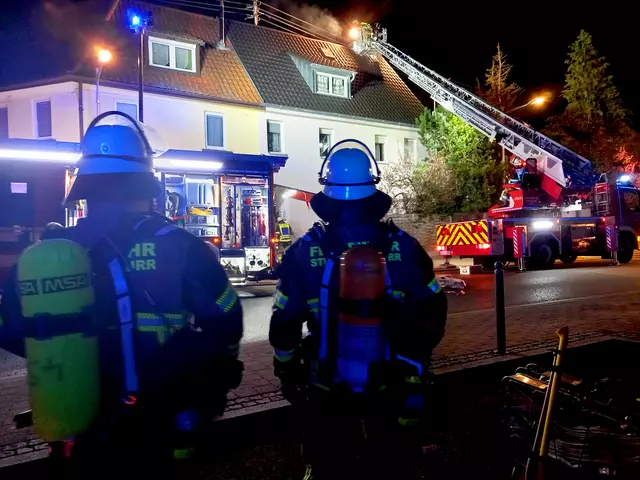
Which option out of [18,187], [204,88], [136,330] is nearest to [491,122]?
[204,88]

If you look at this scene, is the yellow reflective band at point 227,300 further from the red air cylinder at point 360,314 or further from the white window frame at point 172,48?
the white window frame at point 172,48

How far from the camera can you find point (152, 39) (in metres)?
19.3

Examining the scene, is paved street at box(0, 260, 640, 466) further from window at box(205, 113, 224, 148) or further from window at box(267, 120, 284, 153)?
window at box(267, 120, 284, 153)

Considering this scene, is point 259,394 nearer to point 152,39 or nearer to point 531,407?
point 531,407

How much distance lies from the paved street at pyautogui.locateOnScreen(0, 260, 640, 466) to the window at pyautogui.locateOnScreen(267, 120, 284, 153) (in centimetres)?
975

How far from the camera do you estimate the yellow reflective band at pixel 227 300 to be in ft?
6.06

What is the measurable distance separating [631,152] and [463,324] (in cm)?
3481

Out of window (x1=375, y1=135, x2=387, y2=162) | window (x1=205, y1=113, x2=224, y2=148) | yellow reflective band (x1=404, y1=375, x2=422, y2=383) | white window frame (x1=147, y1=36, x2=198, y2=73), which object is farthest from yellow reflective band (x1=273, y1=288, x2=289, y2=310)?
window (x1=375, y1=135, x2=387, y2=162)

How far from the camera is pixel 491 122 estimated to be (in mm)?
20531

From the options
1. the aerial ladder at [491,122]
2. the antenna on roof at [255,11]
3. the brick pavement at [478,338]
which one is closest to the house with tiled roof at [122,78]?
the antenna on roof at [255,11]

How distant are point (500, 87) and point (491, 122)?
10.5 metres

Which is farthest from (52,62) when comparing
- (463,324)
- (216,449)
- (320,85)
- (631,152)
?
(631,152)

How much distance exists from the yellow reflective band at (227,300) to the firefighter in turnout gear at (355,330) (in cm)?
42

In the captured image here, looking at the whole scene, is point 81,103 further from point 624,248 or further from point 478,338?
point 624,248
